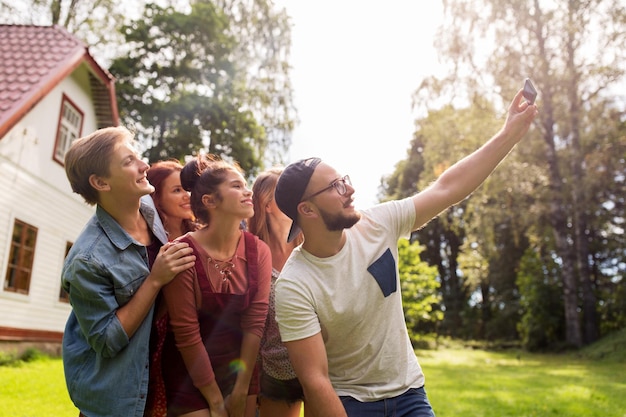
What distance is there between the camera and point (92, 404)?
2666 millimetres

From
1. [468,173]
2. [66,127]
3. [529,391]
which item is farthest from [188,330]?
[66,127]

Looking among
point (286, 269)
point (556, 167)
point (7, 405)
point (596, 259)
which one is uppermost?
point (556, 167)

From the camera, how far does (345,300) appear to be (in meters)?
2.84

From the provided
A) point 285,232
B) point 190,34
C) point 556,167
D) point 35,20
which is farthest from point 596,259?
point 285,232

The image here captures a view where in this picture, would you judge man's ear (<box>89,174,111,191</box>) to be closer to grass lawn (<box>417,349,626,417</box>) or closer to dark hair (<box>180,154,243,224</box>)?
dark hair (<box>180,154,243,224</box>)

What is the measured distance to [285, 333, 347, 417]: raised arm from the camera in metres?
2.67

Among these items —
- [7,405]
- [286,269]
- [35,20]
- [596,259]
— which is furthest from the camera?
[596,259]

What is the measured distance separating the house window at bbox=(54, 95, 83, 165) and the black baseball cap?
13.4 m

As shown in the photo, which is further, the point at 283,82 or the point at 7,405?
the point at 283,82

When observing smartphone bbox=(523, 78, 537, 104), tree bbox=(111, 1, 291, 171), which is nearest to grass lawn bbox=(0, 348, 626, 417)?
smartphone bbox=(523, 78, 537, 104)

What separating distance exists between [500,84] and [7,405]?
18831mm

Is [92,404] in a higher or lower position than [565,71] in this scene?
lower

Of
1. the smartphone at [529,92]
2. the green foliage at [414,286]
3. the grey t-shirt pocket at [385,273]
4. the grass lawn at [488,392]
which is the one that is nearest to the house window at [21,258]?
the grass lawn at [488,392]

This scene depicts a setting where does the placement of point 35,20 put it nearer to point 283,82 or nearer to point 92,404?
point 283,82
